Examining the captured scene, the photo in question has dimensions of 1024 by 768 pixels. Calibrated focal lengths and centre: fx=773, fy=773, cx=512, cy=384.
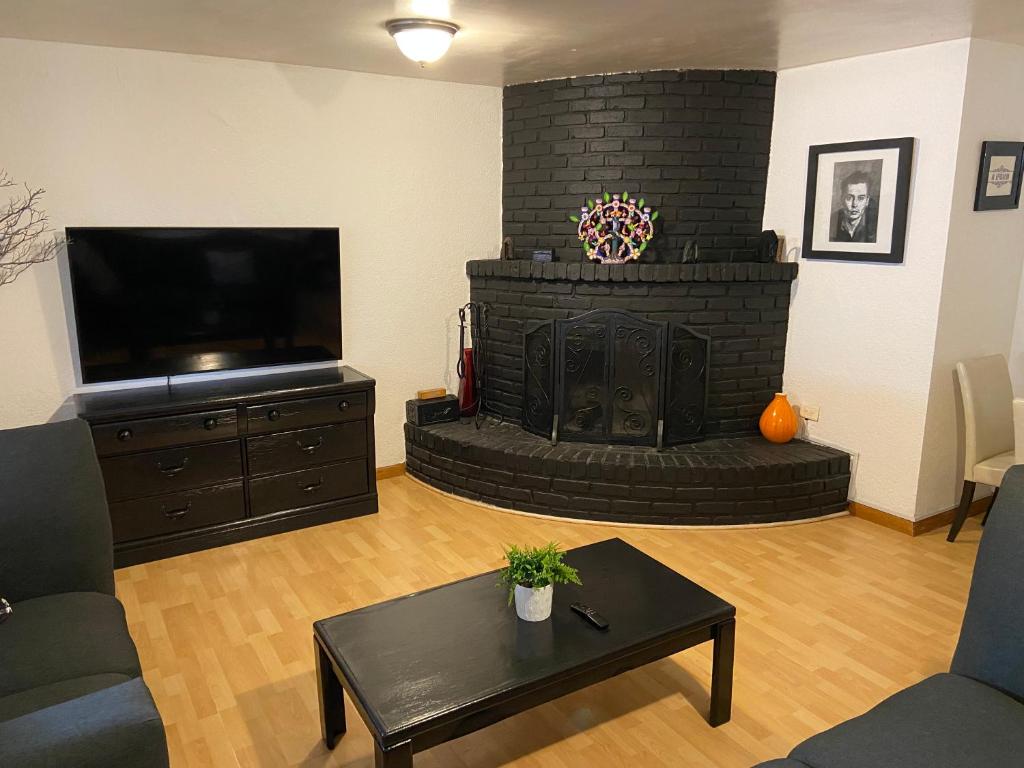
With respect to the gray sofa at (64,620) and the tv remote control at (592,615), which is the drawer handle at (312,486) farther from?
the tv remote control at (592,615)

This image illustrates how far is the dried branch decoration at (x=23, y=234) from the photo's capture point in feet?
11.0

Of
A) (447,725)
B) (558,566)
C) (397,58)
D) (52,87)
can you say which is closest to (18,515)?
(447,725)

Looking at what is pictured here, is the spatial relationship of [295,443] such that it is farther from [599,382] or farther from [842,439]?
[842,439]

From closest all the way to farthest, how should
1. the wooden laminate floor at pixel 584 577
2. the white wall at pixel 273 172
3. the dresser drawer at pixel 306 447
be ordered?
the wooden laminate floor at pixel 584 577, the white wall at pixel 273 172, the dresser drawer at pixel 306 447

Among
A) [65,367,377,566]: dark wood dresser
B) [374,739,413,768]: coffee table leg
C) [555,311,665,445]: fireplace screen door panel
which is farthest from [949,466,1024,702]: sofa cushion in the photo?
[65,367,377,566]: dark wood dresser

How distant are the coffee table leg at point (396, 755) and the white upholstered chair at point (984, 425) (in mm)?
3045

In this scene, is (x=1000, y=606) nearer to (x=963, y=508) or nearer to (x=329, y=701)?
(x=329, y=701)

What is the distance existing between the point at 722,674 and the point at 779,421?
209cm

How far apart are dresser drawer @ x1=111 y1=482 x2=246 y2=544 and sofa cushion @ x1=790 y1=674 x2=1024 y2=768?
9.12 feet

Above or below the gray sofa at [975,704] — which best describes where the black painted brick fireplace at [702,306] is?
above

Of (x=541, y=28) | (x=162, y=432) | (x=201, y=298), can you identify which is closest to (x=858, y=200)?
(x=541, y=28)

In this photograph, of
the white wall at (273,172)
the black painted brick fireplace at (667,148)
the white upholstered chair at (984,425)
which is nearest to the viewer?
the white wall at (273,172)

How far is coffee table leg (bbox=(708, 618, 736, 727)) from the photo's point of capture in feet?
7.66

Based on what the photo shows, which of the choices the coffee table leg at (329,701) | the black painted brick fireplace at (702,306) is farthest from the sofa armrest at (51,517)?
the black painted brick fireplace at (702,306)
